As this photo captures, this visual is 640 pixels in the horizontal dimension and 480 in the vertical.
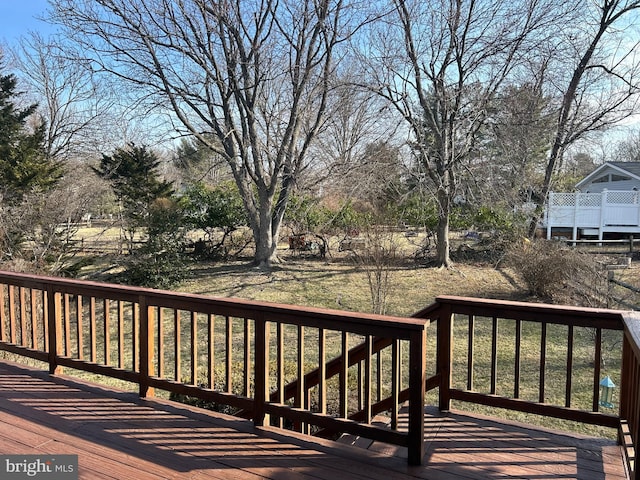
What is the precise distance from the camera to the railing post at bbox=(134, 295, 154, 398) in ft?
9.60

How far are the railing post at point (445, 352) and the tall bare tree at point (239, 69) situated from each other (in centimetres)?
872

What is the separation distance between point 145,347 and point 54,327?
3.08ft

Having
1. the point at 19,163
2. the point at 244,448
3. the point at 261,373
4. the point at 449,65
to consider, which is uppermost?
the point at 449,65

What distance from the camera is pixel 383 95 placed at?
10.7 m

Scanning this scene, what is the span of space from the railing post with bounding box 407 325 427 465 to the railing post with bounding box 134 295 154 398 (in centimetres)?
174

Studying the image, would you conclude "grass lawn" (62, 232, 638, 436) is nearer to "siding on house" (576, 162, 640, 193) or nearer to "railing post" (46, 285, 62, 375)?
"railing post" (46, 285, 62, 375)

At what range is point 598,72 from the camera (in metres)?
12.0

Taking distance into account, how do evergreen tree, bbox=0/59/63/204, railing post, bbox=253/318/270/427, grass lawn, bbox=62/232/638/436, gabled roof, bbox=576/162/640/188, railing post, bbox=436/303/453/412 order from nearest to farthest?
railing post, bbox=253/318/270/427, railing post, bbox=436/303/453/412, grass lawn, bbox=62/232/638/436, evergreen tree, bbox=0/59/63/204, gabled roof, bbox=576/162/640/188

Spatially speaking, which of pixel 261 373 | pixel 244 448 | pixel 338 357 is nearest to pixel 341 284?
pixel 338 357

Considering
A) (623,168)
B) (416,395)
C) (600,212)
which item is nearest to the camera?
(416,395)

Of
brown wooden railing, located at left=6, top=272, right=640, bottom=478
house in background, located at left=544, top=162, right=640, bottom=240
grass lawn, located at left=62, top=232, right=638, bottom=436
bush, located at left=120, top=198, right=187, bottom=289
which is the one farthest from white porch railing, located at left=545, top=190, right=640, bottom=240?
brown wooden railing, located at left=6, top=272, right=640, bottom=478

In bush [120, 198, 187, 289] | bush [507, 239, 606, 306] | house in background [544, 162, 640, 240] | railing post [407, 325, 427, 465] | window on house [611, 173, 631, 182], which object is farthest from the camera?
window on house [611, 173, 631, 182]

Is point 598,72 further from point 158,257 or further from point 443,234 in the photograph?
point 158,257

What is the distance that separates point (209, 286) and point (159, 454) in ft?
27.4
